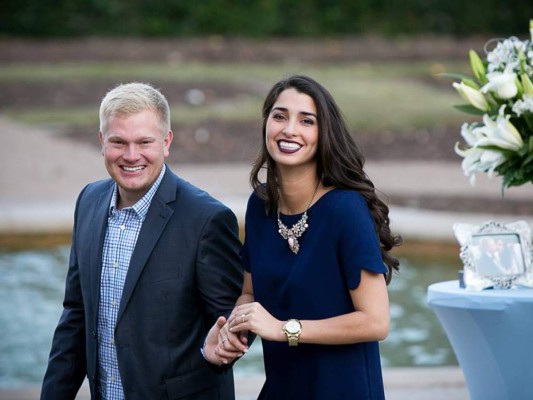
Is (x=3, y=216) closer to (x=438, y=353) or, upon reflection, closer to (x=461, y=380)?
(x=438, y=353)

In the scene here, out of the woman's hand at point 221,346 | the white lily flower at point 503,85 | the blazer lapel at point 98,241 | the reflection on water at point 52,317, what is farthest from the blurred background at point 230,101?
the woman's hand at point 221,346

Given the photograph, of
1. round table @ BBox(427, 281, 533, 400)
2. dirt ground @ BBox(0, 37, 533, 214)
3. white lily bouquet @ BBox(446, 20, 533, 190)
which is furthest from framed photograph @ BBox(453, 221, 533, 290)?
A: dirt ground @ BBox(0, 37, 533, 214)

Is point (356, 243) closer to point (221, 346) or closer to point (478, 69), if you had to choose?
point (221, 346)

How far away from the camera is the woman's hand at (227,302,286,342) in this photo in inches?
104

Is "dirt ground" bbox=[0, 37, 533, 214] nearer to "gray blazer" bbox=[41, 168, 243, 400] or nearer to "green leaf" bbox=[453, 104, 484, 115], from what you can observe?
"green leaf" bbox=[453, 104, 484, 115]

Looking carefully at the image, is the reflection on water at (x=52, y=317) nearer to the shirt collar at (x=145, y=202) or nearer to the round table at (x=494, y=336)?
the round table at (x=494, y=336)

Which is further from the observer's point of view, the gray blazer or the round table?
the round table

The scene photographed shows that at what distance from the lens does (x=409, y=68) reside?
1994 cm

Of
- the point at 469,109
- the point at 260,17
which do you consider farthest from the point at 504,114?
the point at 260,17

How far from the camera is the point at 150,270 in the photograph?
2957mm

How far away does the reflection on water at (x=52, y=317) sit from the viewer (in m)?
6.69

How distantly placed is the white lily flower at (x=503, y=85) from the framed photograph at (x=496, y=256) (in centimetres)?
46

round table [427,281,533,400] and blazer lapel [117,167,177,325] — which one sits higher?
blazer lapel [117,167,177,325]

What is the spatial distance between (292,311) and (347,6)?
19288mm
